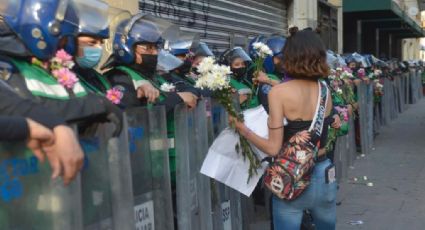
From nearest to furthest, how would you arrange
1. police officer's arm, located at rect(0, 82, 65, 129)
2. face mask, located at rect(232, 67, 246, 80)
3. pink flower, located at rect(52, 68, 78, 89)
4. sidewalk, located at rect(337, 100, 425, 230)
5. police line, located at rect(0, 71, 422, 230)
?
police officer's arm, located at rect(0, 82, 65, 129), police line, located at rect(0, 71, 422, 230), pink flower, located at rect(52, 68, 78, 89), face mask, located at rect(232, 67, 246, 80), sidewalk, located at rect(337, 100, 425, 230)

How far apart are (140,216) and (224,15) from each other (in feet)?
26.8

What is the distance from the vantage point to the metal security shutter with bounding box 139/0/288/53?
880cm

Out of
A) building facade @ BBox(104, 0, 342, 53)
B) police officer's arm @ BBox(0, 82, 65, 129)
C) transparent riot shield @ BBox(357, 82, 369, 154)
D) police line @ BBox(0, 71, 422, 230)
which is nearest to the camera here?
police officer's arm @ BBox(0, 82, 65, 129)

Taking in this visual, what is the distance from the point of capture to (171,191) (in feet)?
12.4

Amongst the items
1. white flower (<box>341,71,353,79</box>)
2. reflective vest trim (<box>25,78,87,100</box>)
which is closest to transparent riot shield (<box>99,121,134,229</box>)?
reflective vest trim (<box>25,78,87,100</box>)

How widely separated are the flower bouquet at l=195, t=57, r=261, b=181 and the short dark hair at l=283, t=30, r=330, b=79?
23.5 inches

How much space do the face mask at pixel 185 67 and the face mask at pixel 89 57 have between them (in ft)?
5.93

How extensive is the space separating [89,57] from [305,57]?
121cm

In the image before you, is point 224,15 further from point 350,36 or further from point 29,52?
point 350,36

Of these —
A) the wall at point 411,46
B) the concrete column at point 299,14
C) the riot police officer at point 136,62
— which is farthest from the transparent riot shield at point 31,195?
the wall at point 411,46

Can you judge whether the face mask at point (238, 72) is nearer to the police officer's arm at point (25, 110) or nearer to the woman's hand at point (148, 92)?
the woman's hand at point (148, 92)

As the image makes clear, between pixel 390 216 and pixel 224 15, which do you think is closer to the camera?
pixel 390 216

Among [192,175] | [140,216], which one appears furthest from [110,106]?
[192,175]

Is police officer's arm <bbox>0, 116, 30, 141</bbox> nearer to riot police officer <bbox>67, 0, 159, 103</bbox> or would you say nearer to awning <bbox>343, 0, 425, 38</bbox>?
riot police officer <bbox>67, 0, 159, 103</bbox>
